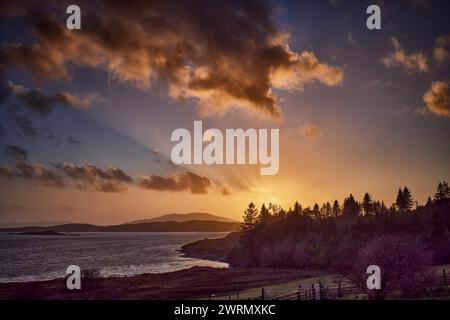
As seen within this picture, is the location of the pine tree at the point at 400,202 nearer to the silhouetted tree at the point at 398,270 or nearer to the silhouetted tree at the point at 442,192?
the silhouetted tree at the point at 442,192

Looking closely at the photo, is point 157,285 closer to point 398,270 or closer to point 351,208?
point 398,270

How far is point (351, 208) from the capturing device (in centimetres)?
10775

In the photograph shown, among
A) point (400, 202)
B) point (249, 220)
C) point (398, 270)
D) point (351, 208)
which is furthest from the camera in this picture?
point (351, 208)

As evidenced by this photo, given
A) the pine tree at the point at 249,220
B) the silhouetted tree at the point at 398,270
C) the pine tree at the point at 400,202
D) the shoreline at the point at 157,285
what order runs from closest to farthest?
the silhouetted tree at the point at 398,270 < the shoreline at the point at 157,285 < the pine tree at the point at 249,220 < the pine tree at the point at 400,202

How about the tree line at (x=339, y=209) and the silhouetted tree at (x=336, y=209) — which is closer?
the tree line at (x=339, y=209)

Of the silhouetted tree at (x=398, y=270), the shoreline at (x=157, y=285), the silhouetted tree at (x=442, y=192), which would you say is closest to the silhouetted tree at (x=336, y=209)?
the silhouetted tree at (x=442, y=192)

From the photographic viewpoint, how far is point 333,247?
2598 inches

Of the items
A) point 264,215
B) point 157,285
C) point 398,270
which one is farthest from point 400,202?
point 398,270

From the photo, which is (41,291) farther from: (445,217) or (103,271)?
(445,217)

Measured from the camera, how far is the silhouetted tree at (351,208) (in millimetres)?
105887

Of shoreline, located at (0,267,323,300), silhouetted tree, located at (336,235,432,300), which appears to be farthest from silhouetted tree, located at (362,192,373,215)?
silhouetted tree, located at (336,235,432,300)

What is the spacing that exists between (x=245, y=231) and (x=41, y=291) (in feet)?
131

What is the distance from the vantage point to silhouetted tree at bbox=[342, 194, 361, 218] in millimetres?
105887
